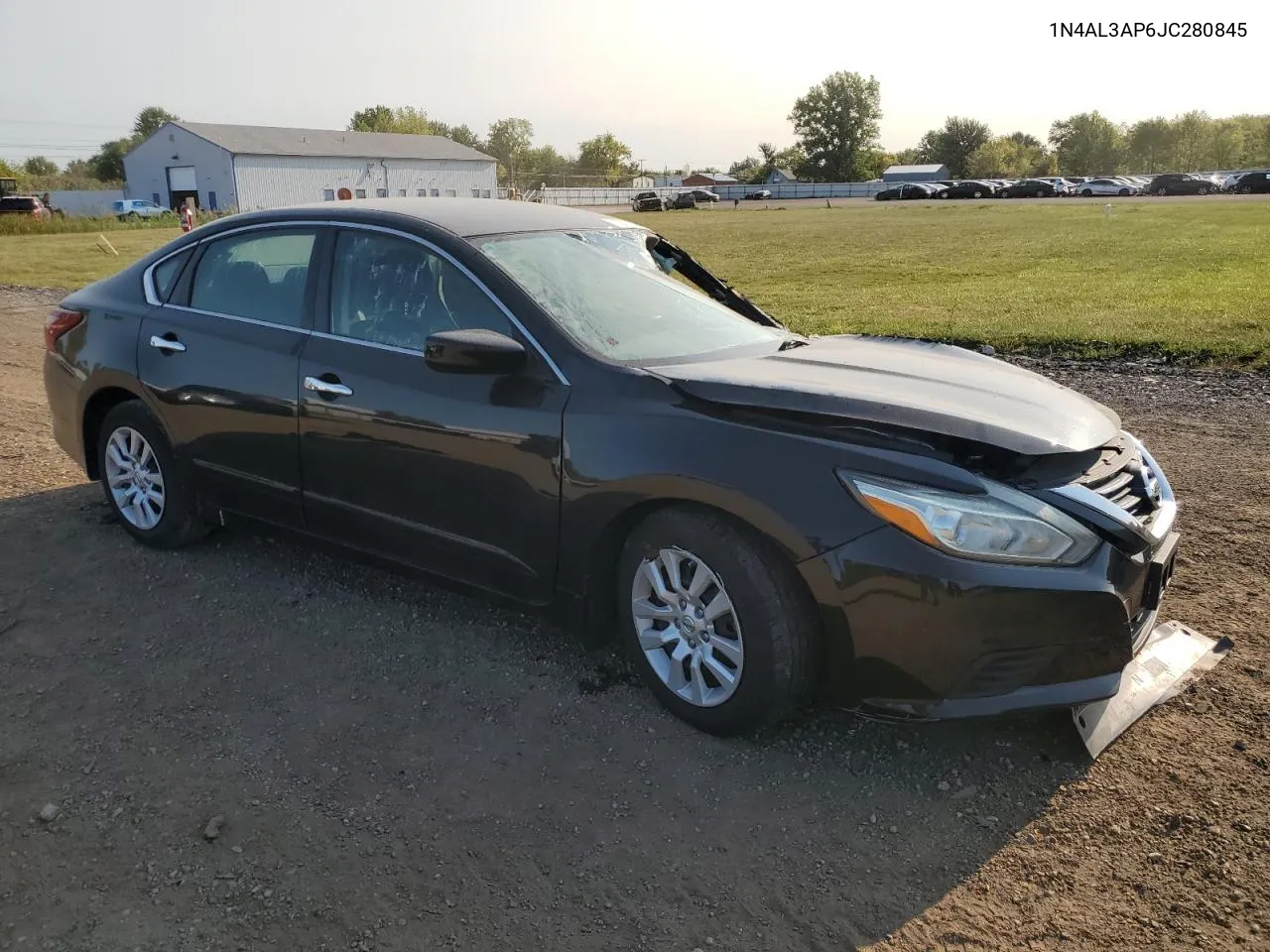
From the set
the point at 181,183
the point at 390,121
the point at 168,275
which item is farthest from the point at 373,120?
the point at 168,275

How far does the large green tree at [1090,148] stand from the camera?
4825 inches

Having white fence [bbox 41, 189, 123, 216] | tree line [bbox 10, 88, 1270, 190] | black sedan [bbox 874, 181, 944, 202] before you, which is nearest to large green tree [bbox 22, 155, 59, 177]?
tree line [bbox 10, 88, 1270, 190]

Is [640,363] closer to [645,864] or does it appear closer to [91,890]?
[645,864]

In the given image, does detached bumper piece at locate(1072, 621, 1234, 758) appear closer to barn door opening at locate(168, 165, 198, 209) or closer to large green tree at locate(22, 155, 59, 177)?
barn door opening at locate(168, 165, 198, 209)

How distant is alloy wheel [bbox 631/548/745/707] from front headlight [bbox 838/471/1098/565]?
0.62 metres

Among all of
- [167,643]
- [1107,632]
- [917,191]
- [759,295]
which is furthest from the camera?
[917,191]

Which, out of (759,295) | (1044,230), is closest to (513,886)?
(759,295)

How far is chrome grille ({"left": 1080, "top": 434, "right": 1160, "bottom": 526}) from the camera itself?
10.3ft

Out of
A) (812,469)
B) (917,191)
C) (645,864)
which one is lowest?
(645,864)

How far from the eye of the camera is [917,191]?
245 ft

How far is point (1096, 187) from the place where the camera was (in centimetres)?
7088

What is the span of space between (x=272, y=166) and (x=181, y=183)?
310 inches

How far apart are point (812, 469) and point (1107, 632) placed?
95 cm

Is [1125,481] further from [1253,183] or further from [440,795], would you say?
[1253,183]
